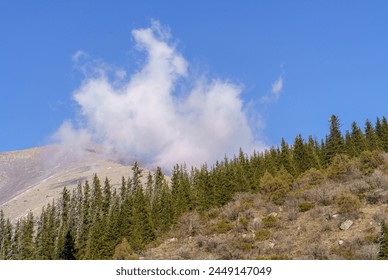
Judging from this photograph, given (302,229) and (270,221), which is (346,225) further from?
(270,221)

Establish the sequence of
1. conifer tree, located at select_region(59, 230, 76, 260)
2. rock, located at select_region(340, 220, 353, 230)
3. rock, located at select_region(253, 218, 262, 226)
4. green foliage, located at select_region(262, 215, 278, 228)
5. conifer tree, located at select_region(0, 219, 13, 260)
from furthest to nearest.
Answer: conifer tree, located at select_region(0, 219, 13, 260) → conifer tree, located at select_region(59, 230, 76, 260) → rock, located at select_region(253, 218, 262, 226) → green foliage, located at select_region(262, 215, 278, 228) → rock, located at select_region(340, 220, 353, 230)

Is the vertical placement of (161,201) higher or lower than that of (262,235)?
higher

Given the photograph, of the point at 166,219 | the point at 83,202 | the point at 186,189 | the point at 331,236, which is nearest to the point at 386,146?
the point at 186,189

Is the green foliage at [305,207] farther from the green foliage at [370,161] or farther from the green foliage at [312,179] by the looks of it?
the green foliage at [370,161]

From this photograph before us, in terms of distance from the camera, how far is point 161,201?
8450 centimetres

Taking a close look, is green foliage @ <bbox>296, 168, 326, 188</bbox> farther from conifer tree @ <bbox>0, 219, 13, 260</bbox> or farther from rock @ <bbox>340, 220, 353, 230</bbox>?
conifer tree @ <bbox>0, 219, 13, 260</bbox>

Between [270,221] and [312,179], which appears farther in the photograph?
[312,179]

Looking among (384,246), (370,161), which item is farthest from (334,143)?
(384,246)

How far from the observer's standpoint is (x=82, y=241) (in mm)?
83812

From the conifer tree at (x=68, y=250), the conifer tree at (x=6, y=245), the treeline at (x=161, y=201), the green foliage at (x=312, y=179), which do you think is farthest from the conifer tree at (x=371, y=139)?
the conifer tree at (x=6, y=245)

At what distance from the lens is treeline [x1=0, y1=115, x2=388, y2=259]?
62.8m

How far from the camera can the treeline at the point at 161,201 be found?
2470 inches

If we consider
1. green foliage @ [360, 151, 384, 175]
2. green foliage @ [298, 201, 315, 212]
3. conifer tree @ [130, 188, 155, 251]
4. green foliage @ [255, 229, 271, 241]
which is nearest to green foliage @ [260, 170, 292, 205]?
green foliage @ [298, 201, 315, 212]
